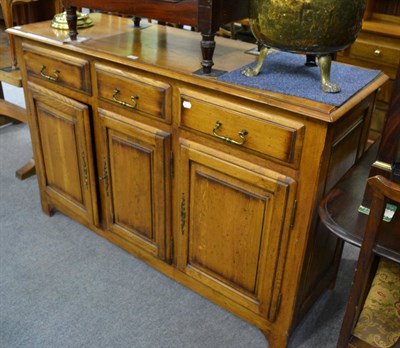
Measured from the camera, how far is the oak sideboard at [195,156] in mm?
1331

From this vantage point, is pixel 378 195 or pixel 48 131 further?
pixel 48 131

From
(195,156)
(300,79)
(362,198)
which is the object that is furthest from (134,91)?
(362,198)

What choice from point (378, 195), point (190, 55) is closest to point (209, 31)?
point (190, 55)

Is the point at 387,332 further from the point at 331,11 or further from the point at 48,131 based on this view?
the point at 48,131

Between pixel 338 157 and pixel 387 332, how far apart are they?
1.74 ft

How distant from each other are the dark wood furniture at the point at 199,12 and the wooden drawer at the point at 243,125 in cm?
12

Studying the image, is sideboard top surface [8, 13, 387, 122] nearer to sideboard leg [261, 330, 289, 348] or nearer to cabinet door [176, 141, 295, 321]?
cabinet door [176, 141, 295, 321]

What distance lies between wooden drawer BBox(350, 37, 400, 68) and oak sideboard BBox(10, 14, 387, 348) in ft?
4.11

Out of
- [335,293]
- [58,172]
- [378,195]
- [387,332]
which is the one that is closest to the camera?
[378,195]

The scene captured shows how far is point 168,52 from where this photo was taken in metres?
1.67

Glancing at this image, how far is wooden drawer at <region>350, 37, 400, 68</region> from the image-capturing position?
8.59 ft

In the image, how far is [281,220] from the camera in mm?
1408

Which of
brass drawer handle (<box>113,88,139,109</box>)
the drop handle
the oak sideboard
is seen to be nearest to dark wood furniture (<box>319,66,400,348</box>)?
the oak sideboard

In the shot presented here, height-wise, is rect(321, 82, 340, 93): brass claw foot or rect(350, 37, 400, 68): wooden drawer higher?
rect(321, 82, 340, 93): brass claw foot
